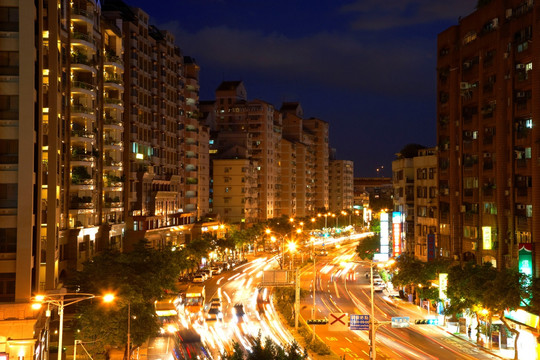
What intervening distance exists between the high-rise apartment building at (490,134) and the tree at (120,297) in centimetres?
3009

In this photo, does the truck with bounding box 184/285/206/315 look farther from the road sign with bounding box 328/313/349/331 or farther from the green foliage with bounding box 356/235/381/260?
the green foliage with bounding box 356/235/381/260

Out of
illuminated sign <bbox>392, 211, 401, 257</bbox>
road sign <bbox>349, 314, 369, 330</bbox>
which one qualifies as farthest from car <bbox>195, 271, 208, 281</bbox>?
road sign <bbox>349, 314, 369, 330</bbox>

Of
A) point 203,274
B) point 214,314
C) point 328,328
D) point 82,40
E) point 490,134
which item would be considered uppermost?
point 82,40

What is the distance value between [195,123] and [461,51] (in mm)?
61231

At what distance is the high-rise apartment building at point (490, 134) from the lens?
197 feet

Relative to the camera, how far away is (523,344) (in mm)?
56656

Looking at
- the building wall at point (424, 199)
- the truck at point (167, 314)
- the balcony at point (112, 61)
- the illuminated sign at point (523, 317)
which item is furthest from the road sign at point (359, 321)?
the balcony at point (112, 61)

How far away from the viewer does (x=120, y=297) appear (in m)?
49.2

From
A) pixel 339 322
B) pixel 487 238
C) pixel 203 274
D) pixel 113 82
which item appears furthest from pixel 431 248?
pixel 113 82

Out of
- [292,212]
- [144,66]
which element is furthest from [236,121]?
[144,66]

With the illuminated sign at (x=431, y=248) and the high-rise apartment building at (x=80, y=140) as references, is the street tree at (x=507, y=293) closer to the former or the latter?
the illuminated sign at (x=431, y=248)

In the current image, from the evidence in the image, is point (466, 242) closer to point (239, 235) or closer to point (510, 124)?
point (510, 124)

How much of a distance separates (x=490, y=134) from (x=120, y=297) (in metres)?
38.8

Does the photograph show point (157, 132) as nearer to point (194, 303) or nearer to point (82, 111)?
point (82, 111)
